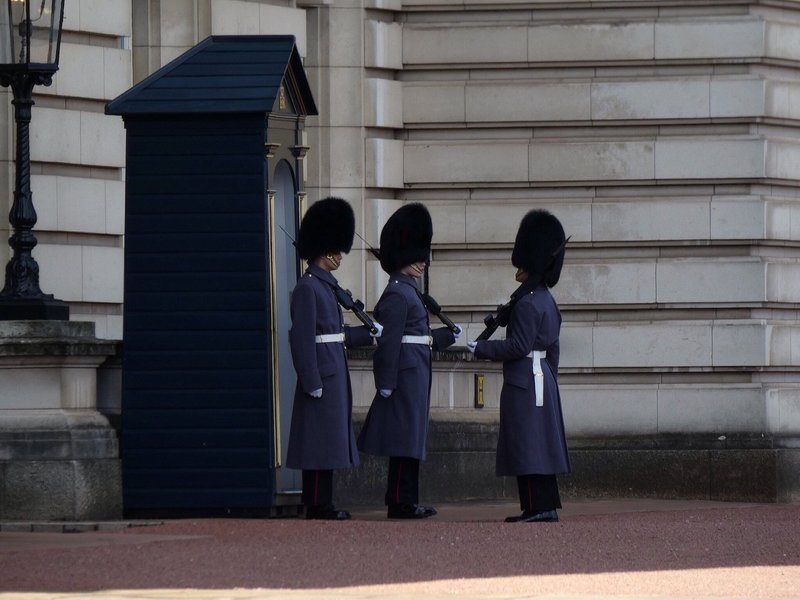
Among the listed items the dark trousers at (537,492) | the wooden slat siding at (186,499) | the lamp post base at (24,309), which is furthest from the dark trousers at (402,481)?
the lamp post base at (24,309)

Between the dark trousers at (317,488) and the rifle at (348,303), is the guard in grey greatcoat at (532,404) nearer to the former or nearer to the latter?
the rifle at (348,303)

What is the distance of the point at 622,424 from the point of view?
1469cm

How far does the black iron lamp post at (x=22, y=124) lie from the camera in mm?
10406

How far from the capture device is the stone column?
33.1ft

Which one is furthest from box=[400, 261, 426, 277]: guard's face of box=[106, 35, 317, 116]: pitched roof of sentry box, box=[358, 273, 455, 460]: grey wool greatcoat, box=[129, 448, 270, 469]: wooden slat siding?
box=[129, 448, 270, 469]: wooden slat siding

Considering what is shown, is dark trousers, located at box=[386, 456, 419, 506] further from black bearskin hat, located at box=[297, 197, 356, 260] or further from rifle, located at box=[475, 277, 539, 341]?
black bearskin hat, located at box=[297, 197, 356, 260]

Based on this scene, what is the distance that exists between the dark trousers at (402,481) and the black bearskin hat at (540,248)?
1099 mm

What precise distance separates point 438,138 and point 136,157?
4.56 meters

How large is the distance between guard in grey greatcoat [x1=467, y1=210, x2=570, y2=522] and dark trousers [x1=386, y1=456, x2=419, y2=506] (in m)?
0.42

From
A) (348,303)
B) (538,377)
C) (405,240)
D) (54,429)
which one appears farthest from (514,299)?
(54,429)

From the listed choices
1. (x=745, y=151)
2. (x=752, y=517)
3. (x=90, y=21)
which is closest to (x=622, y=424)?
(x=745, y=151)

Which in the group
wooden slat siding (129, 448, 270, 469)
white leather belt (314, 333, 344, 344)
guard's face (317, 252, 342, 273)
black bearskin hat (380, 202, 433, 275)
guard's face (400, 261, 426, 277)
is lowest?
wooden slat siding (129, 448, 270, 469)

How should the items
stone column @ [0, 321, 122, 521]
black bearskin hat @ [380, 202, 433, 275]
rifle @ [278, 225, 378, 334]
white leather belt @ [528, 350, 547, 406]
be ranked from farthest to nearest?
black bearskin hat @ [380, 202, 433, 275]
white leather belt @ [528, 350, 547, 406]
rifle @ [278, 225, 378, 334]
stone column @ [0, 321, 122, 521]

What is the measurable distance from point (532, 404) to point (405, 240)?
1089 millimetres
